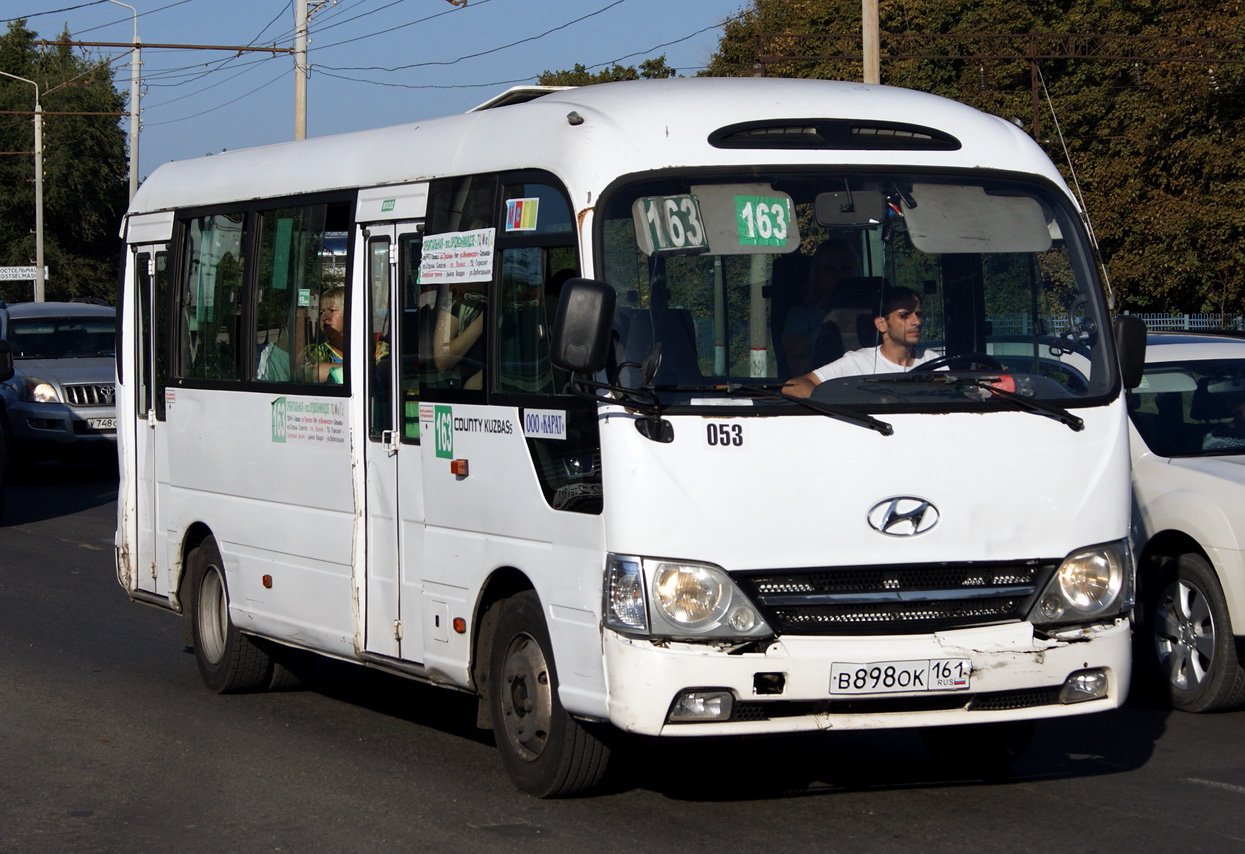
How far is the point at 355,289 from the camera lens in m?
7.87

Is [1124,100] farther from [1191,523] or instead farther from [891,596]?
[891,596]

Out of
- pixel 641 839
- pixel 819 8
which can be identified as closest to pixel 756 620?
pixel 641 839

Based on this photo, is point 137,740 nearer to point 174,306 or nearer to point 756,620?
point 174,306

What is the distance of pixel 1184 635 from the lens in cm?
845

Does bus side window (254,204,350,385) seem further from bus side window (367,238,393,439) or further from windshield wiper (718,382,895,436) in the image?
windshield wiper (718,382,895,436)

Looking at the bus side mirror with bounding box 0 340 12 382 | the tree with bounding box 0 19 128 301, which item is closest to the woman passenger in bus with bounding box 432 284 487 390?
the bus side mirror with bounding box 0 340 12 382

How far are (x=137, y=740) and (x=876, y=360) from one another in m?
3.99

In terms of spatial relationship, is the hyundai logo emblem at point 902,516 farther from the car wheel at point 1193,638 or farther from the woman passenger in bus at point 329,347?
the woman passenger in bus at point 329,347

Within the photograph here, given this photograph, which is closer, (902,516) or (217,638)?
(902,516)

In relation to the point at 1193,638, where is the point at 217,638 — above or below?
below

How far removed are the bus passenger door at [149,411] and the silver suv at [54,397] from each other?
11598mm

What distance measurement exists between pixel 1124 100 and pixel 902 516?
108ft

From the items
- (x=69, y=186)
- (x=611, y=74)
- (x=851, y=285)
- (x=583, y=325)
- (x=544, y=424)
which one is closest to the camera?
(x=583, y=325)

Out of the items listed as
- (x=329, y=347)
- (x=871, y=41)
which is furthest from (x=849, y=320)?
(x=871, y=41)
